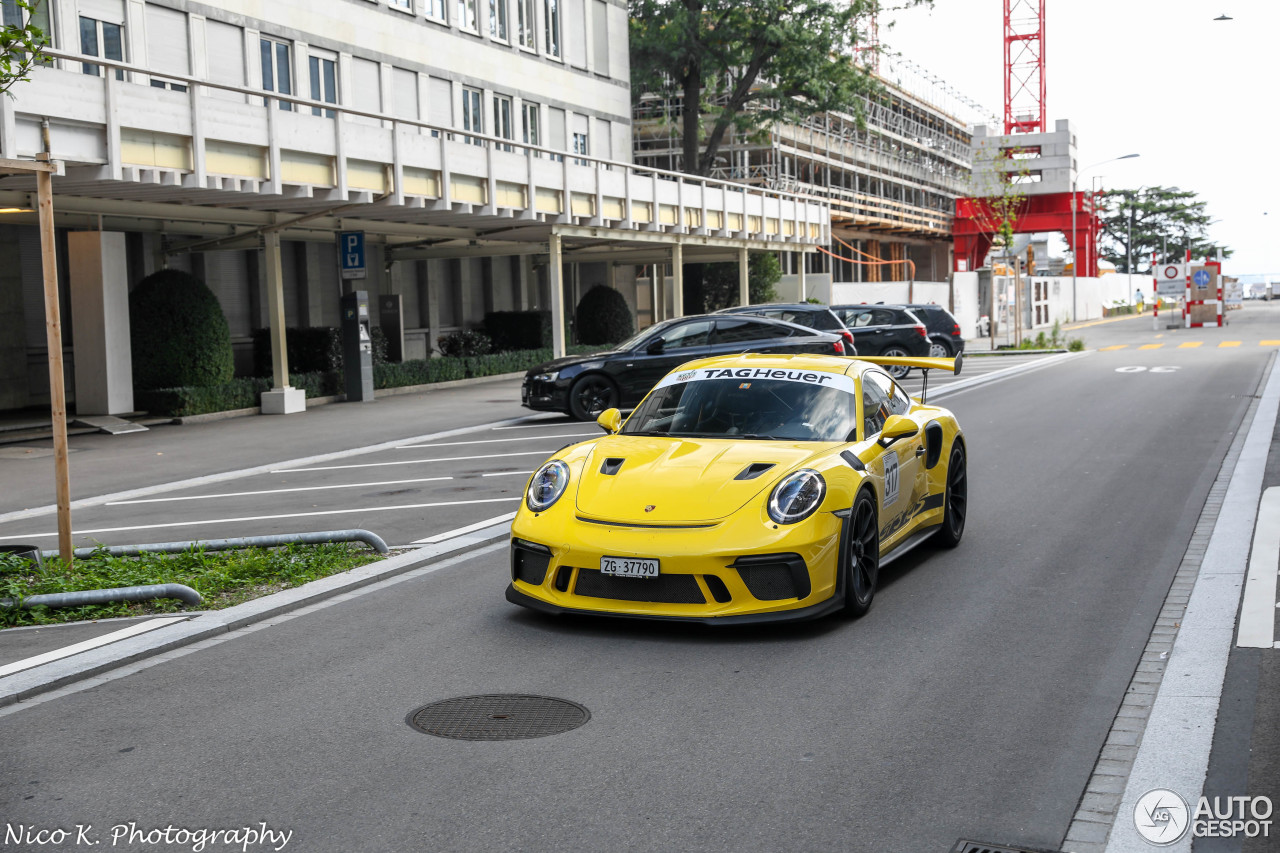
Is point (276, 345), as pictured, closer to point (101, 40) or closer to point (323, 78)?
point (101, 40)

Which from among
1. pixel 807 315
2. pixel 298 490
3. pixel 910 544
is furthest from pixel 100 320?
pixel 910 544

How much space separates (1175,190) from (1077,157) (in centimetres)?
3993

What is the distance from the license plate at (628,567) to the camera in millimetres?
6492

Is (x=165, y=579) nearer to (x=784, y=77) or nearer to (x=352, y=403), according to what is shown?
(x=352, y=403)

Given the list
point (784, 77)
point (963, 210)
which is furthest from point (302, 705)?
point (963, 210)

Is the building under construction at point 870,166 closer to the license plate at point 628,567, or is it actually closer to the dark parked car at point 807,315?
the dark parked car at point 807,315

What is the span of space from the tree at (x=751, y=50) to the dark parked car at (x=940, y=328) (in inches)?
615

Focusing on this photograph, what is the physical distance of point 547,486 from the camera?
725 cm

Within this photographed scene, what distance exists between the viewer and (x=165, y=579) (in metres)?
8.27

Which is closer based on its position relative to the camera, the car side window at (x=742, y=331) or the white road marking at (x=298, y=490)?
the white road marking at (x=298, y=490)

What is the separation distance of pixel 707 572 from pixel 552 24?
35.0 meters

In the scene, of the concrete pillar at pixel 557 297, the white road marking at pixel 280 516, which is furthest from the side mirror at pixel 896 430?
the concrete pillar at pixel 557 297

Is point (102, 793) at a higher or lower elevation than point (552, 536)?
lower

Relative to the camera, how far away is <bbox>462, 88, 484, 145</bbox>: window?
34.6 m
